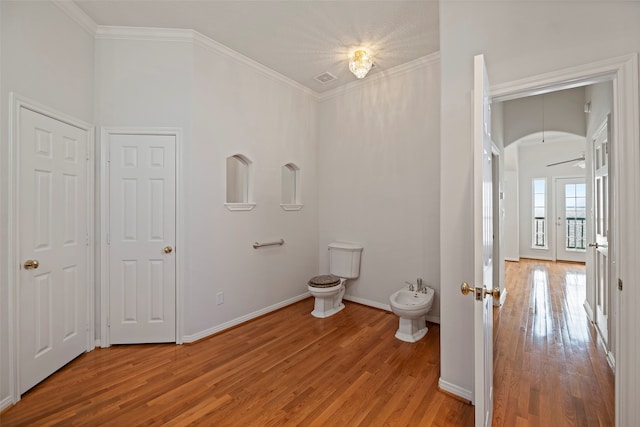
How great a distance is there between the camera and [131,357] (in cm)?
251

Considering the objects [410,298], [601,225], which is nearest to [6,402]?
[410,298]

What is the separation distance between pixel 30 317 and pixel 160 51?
246 centimetres

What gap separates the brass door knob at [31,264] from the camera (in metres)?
2.04

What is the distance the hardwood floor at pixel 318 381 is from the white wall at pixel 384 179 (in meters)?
0.71

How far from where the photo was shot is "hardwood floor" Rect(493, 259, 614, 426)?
1833 mm

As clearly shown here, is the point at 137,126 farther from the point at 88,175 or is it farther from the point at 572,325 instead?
the point at 572,325

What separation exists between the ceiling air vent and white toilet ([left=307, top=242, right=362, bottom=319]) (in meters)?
2.19

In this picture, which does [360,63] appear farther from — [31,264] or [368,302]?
[31,264]

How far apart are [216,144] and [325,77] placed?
5.56 feet

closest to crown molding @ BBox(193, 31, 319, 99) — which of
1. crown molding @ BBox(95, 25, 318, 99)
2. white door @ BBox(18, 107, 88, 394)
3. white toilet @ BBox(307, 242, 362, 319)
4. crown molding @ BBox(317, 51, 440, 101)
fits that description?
crown molding @ BBox(95, 25, 318, 99)

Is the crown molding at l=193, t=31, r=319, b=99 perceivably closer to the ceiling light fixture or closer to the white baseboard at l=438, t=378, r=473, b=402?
the ceiling light fixture

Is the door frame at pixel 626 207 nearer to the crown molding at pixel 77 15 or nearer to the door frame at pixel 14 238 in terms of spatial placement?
the door frame at pixel 14 238

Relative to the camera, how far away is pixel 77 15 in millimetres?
2393

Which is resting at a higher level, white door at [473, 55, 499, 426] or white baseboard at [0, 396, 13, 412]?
white door at [473, 55, 499, 426]
